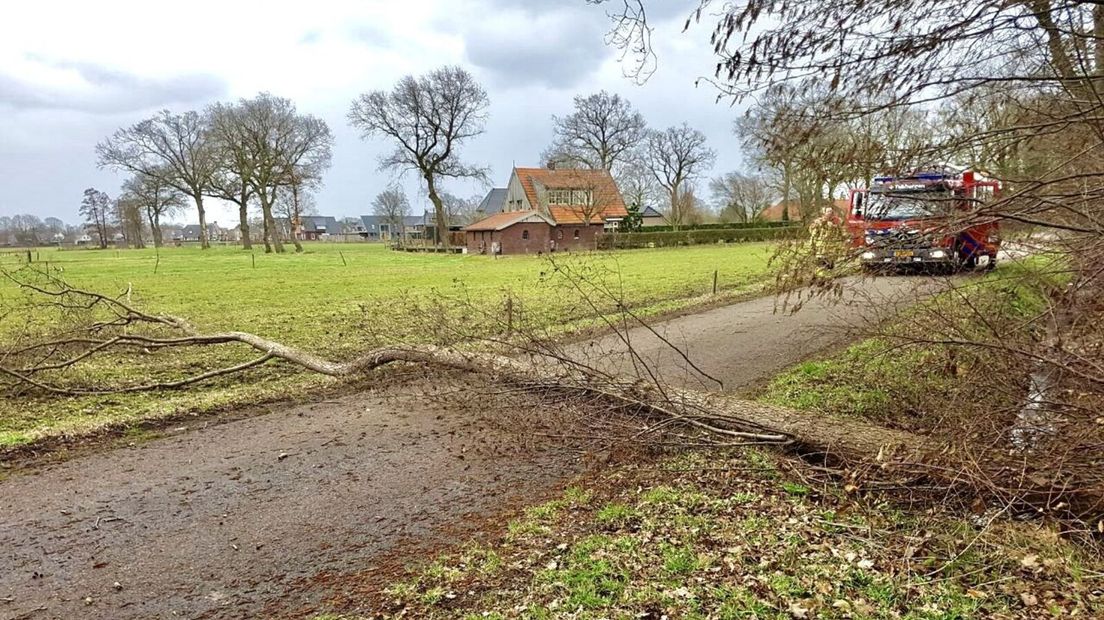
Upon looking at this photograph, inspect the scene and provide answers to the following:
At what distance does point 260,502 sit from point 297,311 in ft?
30.1

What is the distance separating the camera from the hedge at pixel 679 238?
135 feet

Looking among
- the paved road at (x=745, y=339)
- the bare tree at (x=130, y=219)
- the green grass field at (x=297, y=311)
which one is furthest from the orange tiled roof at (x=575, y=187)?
the bare tree at (x=130, y=219)

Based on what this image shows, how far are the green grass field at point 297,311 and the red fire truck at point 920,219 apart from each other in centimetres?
71

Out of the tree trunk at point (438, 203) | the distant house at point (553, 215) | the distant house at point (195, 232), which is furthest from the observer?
the distant house at point (195, 232)

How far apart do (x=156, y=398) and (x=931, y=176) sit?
24.2ft

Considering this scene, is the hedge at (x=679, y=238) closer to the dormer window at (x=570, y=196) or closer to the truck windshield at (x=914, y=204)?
the dormer window at (x=570, y=196)

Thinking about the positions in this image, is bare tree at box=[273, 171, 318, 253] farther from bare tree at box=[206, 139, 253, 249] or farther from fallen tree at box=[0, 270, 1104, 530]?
fallen tree at box=[0, 270, 1104, 530]

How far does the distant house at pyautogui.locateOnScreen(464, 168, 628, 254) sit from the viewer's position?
41219mm

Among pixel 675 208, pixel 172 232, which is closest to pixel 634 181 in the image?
pixel 675 208

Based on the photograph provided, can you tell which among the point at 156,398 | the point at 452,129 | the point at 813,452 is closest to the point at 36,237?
the point at 452,129

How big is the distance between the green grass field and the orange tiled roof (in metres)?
20.5

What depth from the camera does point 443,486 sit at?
456 centimetres

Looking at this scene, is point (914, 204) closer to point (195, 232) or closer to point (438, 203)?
point (438, 203)

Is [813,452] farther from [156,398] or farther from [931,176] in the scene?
[156,398]
